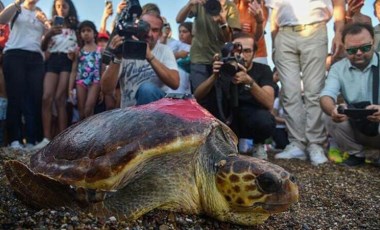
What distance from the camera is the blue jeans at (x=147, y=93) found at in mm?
2814

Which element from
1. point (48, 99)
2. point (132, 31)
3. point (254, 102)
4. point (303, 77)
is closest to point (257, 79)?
point (254, 102)

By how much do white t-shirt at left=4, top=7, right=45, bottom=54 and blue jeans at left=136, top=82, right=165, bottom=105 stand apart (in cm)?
145

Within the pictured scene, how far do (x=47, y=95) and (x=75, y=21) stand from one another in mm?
760

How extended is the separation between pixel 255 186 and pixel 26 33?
315 centimetres

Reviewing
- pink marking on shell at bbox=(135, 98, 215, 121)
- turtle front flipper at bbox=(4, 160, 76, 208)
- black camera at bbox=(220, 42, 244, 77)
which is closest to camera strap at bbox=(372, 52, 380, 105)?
black camera at bbox=(220, 42, 244, 77)

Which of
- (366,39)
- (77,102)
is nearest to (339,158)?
(366,39)

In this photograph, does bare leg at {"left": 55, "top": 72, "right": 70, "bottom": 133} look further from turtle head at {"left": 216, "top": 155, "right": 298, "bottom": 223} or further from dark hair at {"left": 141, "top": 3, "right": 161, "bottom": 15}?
turtle head at {"left": 216, "top": 155, "right": 298, "bottom": 223}

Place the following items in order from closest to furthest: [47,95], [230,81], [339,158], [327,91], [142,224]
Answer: [142,224] < [230,81] < [327,91] < [339,158] < [47,95]

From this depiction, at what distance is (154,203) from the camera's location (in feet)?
4.27

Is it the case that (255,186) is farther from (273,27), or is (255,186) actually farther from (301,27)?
(273,27)

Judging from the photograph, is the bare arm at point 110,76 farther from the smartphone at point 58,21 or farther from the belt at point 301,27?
the belt at point 301,27

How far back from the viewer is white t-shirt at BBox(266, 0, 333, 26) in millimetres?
3494

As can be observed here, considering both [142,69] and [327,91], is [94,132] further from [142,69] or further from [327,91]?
[327,91]

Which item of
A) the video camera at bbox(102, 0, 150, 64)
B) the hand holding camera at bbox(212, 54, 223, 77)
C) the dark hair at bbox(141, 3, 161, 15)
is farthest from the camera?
the dark hair at bbox(141, 3, 161, 15)
